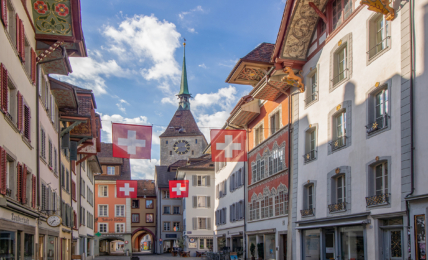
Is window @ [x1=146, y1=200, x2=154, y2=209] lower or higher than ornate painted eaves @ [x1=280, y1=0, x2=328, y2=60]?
lower

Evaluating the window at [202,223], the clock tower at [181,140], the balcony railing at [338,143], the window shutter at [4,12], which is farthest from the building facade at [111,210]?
the window shutter at [4,12]

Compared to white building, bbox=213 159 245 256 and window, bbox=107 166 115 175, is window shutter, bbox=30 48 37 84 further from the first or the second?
window, bbox=107 166 115 175

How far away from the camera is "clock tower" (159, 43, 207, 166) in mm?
110438

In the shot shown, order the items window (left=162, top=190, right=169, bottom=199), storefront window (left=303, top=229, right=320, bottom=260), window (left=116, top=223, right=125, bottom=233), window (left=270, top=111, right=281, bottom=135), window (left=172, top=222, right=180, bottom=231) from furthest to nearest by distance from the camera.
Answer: window (left=162, top=190, right=169, bottom=199) < window (left=172, top=222, right=180, bottom=231) < window (left=116, top=223, right=125, bottom=233) < window (left=270, top=111, right=281, bottom=135) < storefront window (left=303, top=229, right=320, bottom=260)

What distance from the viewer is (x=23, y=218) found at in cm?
1664

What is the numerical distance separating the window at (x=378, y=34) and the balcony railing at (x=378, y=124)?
93.0 inches

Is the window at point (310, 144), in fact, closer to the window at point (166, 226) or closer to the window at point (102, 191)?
the window at point (102, 191)

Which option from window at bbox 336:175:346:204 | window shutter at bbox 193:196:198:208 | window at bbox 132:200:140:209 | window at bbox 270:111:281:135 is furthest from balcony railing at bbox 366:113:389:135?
window at bbox 132:200:140:209

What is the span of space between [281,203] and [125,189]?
584 inches

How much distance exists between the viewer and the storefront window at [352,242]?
1828 cm

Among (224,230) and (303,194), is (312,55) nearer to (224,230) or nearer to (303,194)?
(303,194)

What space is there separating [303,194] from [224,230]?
20.7 metres

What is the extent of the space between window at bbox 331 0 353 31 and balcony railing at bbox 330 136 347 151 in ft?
15.7

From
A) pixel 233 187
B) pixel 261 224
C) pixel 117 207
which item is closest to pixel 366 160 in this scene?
pixel 261 224
